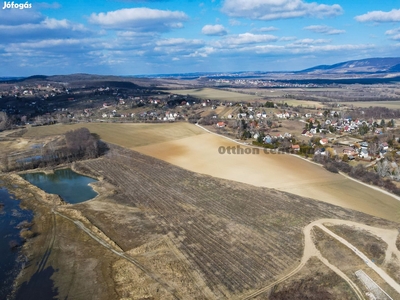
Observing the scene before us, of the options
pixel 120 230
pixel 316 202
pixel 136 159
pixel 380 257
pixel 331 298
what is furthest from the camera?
pixel 136 159

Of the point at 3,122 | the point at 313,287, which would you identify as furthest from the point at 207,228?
the point at 3,122

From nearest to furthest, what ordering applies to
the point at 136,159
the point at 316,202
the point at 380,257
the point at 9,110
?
1. the point at 380,257
2. the point at 316,202
3. the point at 136,159
4. the point at 9,110

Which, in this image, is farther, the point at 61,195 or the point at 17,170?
the point at 17,170

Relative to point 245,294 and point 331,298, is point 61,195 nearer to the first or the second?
point 245,294

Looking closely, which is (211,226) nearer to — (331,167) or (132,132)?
(331,167)

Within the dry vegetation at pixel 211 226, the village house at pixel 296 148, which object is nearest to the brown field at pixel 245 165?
the dry vegetation at pixel 211 226

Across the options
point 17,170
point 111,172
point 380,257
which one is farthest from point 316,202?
point 17,170
